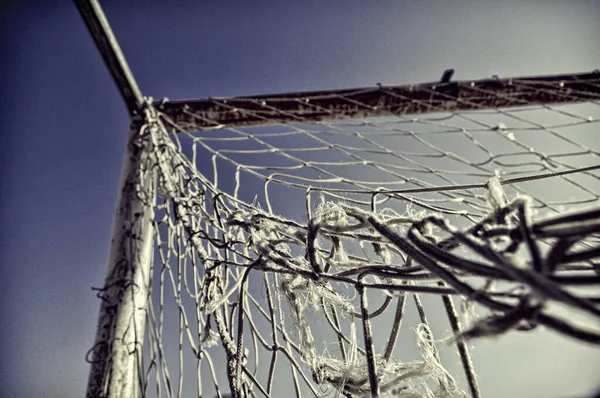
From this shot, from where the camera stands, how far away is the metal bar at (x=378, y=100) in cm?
154

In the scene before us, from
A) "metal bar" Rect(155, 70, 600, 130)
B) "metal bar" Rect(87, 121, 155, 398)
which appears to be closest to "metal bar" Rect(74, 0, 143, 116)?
"metal bar" Rect(155, 70, 600, 130)

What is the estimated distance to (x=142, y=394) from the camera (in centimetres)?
108

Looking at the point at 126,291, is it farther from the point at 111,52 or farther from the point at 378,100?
the point at 378,100

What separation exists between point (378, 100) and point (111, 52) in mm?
1058

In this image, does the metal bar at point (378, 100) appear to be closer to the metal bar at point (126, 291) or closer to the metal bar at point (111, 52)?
the metal bar at point (111, 52)

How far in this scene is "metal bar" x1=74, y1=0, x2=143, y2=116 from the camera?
1.22 metres

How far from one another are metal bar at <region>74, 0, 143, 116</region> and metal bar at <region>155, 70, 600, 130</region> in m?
0.10

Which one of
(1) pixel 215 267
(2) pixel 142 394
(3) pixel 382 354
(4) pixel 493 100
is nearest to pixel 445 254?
(3) pixel 382 354

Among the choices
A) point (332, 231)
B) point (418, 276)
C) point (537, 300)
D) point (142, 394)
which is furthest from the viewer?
point (142, 394)

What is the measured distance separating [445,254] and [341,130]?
→ 1350mm

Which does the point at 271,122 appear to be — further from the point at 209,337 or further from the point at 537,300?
the point at 537,300

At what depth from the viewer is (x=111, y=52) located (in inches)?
53.1

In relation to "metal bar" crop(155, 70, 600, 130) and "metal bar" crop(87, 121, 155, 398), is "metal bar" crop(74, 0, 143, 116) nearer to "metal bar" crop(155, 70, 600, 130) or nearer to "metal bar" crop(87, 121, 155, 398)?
"metal bar" crop(155, 70, 600, 130)

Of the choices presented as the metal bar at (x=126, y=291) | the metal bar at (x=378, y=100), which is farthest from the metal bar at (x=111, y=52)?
the metal bar at (x=126, y=291)
